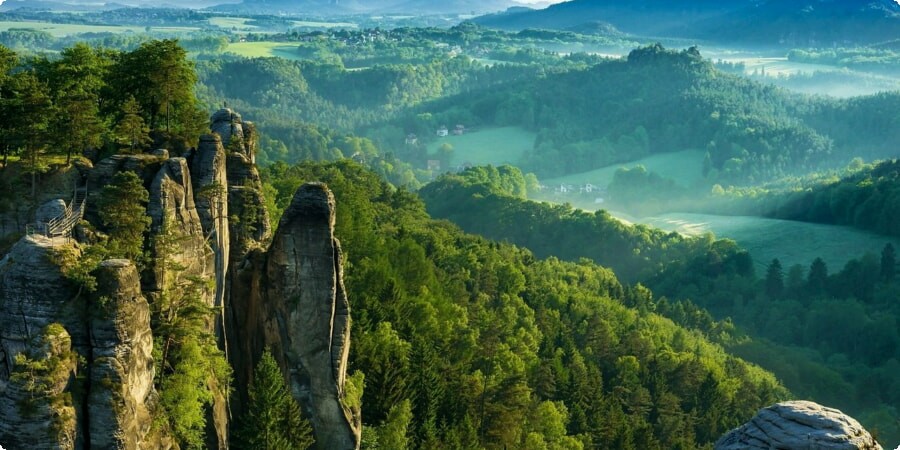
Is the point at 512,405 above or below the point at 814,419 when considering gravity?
below

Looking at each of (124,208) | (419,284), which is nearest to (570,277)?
(419,284)

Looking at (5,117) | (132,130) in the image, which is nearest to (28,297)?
(132,130)

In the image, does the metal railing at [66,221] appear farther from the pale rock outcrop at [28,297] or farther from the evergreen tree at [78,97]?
the evergreen tree at [78,97]

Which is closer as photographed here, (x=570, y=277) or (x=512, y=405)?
(x=512, y=405)

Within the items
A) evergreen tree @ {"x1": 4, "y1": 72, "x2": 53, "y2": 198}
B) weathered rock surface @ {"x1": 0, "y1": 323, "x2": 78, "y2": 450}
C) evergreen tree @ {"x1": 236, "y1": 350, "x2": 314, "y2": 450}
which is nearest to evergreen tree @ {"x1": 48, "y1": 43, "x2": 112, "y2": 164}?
evergreen tree @ {"x1": 4, "y1": 72, "x2": 53, "y2": 198}

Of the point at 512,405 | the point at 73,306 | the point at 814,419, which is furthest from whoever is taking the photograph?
the point at 512,405

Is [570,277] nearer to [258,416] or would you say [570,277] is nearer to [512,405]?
[512,405]

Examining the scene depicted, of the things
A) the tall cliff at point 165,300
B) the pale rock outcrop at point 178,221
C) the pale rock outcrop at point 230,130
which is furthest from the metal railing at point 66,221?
the pale rock outcrop at point 230,130

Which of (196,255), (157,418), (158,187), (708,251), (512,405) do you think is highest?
(158,187)
